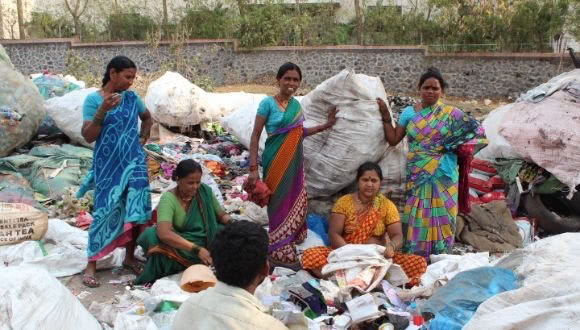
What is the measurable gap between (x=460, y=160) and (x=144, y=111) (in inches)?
93.2

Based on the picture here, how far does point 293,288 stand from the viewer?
3.58 m

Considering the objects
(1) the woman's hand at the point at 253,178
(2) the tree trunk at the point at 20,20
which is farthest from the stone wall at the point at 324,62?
(1) the woman's hand at the point at 253,178

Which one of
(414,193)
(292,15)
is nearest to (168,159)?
(414,193)

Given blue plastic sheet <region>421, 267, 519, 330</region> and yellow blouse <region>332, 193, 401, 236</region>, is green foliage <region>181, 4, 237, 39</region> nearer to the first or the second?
yellow blouse <region>332, 193, 401, 236</region>

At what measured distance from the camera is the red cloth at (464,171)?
14.6 feet

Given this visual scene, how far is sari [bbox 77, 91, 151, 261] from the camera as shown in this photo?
13.0 feet

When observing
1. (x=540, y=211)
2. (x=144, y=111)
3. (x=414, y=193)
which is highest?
(x=144, y=111)

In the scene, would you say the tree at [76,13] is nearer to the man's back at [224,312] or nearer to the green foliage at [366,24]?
the green foliage at [366,24]

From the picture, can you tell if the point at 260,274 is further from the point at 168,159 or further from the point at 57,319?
the point at 168,159

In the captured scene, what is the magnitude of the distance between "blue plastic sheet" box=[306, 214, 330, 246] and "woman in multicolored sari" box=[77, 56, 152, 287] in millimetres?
1426

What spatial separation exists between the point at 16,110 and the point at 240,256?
548cm

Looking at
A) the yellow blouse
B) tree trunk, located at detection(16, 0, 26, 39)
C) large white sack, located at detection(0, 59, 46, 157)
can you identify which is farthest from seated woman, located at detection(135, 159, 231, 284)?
tree trunk, located at detection(16, 0, 26, 39)

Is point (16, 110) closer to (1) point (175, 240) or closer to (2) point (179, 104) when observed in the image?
(2) point (179, 104)

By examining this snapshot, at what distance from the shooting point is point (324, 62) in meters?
15.3
